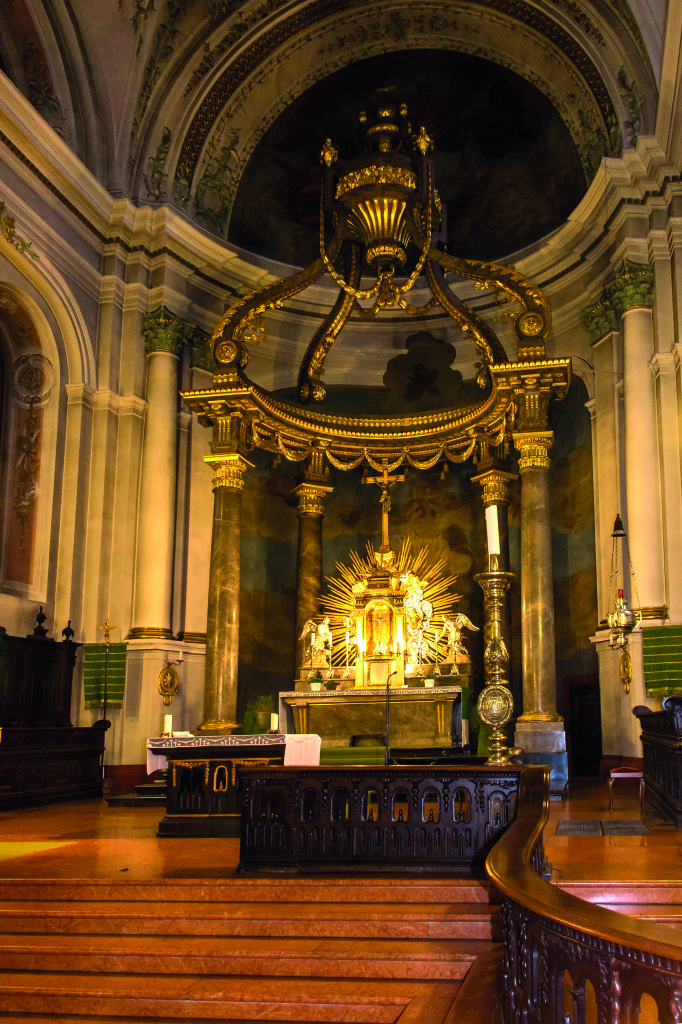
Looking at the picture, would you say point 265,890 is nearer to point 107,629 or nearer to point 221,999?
point 221,999

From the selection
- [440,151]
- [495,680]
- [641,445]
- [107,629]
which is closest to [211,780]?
[495,680]

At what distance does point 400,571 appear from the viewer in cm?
1535

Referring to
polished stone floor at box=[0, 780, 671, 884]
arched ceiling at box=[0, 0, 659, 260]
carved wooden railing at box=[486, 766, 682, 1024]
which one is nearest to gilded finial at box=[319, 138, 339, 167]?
arched ceiling at box=[0, 0, 659, 260]

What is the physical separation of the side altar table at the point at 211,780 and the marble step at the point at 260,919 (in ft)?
8.87

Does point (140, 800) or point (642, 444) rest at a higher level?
point (642, 444)

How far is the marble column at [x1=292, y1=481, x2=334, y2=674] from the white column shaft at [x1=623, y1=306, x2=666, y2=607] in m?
4.88

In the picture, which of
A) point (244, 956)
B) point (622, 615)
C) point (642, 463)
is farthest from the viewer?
point (642, 463)

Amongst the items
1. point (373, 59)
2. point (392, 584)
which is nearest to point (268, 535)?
point (392, 584)

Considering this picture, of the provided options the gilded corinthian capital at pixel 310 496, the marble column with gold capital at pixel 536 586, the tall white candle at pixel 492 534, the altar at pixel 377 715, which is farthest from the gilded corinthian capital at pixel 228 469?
the tall white candle at pixel 492 534

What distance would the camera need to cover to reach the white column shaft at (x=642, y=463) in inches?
498

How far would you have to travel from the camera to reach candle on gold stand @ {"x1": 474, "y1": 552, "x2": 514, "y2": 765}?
691cm

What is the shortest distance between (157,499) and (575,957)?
1229 cm

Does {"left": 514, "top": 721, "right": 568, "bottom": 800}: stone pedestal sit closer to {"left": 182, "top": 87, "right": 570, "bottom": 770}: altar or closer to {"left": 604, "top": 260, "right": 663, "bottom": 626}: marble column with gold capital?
{"left": 182, "top": 87, "right": 570, "bottom": 770}: altar

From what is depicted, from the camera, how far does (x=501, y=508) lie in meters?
14.4
